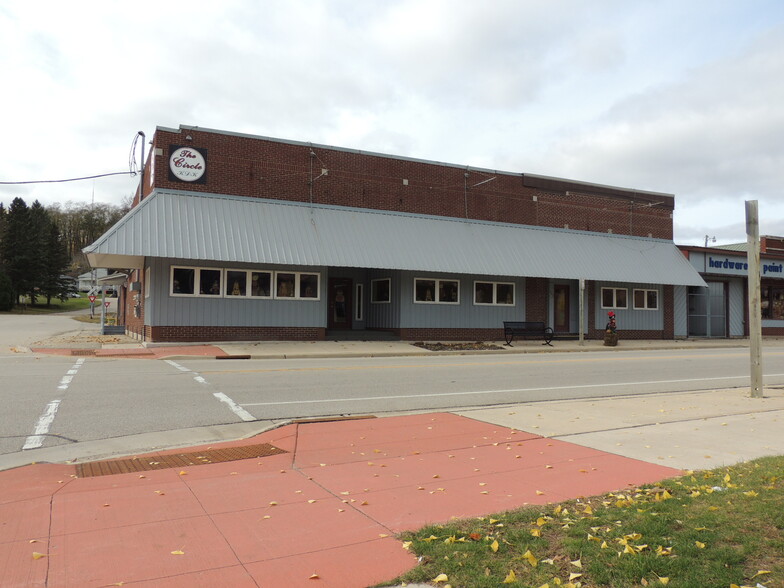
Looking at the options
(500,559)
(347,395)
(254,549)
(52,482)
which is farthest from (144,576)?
(347,395)

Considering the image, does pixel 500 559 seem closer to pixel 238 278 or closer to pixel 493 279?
pixel 238 278

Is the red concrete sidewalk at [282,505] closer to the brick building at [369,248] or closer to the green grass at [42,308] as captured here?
the brick building at [369,248]

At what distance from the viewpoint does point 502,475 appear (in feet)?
20.1

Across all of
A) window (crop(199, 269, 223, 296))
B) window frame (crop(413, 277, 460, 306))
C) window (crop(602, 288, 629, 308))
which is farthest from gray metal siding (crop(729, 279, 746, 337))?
window (crop(199, 269, 223, 296))

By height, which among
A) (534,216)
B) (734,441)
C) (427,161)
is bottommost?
(734,441)

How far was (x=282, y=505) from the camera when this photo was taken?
A: 16.9 ft

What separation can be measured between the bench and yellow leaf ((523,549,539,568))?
72.9ft

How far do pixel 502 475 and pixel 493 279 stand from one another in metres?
21.7

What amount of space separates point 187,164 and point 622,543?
21210 millimetres

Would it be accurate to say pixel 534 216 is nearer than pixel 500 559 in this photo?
No

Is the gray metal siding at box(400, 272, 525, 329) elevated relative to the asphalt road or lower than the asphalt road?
elevated

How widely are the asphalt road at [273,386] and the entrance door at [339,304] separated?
8.48 m

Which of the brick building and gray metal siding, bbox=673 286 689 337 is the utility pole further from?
gray metal siding, bbox=673 286 689 337

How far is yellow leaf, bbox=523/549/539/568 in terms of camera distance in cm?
372
